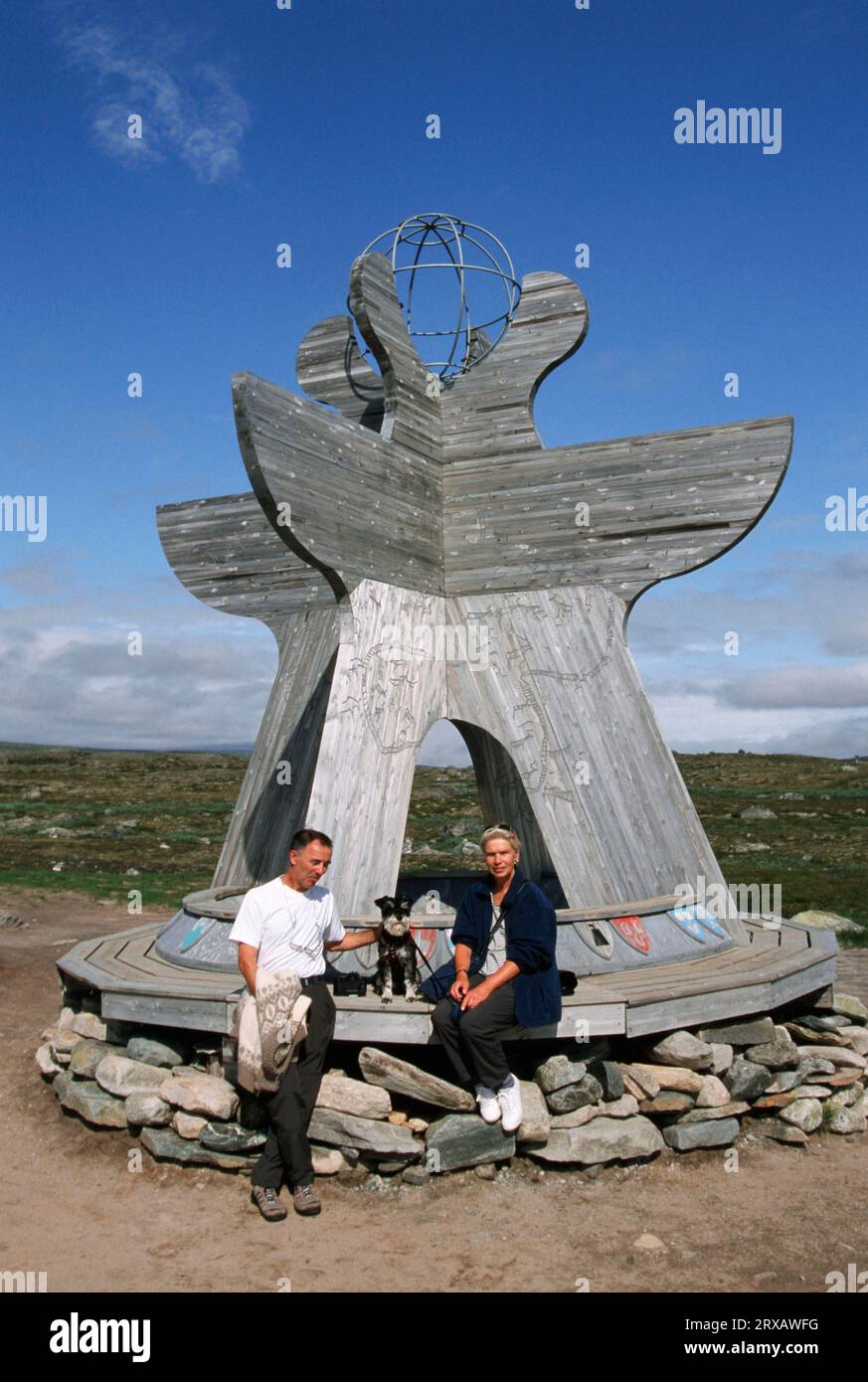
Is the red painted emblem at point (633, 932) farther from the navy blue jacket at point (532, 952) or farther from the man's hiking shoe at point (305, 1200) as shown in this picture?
the man's hiking shoe at point (305, 1200)

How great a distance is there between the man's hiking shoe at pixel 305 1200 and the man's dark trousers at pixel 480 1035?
1004 mm

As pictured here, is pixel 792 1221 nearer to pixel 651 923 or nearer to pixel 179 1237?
pixel 651 923

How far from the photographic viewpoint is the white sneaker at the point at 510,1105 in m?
5.88

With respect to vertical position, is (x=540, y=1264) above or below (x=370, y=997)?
below

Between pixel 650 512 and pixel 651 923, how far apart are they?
3.20 metres

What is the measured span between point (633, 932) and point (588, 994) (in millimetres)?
1225

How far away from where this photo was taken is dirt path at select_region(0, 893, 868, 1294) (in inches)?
190

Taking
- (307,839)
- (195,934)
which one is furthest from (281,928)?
(195,934)

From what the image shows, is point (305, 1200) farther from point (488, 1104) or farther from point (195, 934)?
point (195, 934)

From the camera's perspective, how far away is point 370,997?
6.50 m

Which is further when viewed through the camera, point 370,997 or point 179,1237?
point 370,997

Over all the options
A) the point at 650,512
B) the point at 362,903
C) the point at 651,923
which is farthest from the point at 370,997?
the point at 650,512

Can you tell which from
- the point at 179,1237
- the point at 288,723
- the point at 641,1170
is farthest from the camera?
the point at 288,723

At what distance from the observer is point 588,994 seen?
21.3 ft
